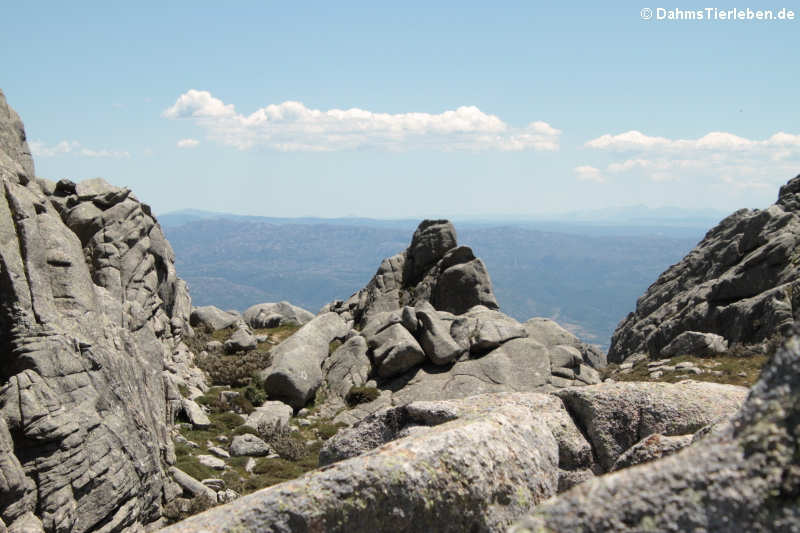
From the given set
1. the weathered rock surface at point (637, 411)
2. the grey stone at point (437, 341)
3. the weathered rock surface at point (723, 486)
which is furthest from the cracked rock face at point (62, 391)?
the grey stone at point (437, 341)

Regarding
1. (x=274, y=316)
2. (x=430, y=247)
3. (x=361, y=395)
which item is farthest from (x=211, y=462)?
(x=274, y=316)

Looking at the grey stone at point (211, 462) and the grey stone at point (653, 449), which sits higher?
the grey stone at point (653, 449)

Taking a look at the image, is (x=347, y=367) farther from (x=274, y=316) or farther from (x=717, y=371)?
(x=717, y=371)

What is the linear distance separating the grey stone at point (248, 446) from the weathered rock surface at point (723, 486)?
32.6 metres

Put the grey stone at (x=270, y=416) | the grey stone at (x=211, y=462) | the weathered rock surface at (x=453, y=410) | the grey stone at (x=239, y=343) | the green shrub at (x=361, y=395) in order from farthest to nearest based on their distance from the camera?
the grey stone at (x=239, y=343), the green shrub at (x=361, y=395), the grey stone at (x=270, y=416), the grey stone at (x=211, y=462), the weathered rock surface at (x=453, y=410)

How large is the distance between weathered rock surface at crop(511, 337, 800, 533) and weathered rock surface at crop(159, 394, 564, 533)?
240 cm

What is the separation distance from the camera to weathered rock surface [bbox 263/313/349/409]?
145 ft

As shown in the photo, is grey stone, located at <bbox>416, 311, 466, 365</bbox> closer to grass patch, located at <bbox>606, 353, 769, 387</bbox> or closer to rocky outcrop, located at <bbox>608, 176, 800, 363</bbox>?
grass patch, located at <bbox>606, 353, 769, 387</bbox>

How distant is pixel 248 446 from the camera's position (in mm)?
35000

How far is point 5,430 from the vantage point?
1803 centimetres

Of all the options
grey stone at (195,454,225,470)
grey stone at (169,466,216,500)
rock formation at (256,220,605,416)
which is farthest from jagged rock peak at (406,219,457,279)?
grey stone at (169,466,216,500)

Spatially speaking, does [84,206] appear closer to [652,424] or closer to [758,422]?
[652,424]

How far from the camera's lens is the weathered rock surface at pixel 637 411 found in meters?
10.7

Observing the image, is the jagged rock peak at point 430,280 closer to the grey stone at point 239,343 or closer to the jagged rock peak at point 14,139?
the grey stone at point 239,343
